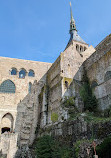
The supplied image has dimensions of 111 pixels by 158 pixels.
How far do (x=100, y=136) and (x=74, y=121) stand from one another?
10.0 feet

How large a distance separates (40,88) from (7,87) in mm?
4778

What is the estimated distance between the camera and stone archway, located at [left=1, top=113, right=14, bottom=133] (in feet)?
66.1

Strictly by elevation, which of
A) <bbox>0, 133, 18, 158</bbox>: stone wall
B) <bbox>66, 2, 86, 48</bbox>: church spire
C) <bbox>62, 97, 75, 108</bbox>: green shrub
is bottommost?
<bbox>0, 133, 18, 158</bbox>: stone wall

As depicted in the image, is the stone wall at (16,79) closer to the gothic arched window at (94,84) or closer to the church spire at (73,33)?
the gothic arched window at (94,84)

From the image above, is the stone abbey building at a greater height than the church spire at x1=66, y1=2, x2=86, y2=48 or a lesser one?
lesser

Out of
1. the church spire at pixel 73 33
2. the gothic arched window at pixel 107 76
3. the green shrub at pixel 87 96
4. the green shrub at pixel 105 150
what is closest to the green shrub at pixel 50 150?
the green shrub at pixel 105 150

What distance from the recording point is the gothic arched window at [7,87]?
72.2ft

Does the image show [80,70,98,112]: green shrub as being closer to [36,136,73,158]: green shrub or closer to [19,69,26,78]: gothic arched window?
[36,136,73,158]: green shrub

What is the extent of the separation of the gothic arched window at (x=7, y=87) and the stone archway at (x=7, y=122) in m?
3.42

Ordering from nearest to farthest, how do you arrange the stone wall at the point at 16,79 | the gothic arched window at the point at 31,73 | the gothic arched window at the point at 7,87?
the stone wall at the point at 16,79
the gothic arched window at the point at 7,87
the gothic arched window at the point at 31,73

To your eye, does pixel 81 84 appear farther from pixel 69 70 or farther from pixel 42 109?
pixel 42 109

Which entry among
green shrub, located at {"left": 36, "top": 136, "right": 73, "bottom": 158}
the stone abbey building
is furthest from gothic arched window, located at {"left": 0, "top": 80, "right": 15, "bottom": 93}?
green shrub, located at {"left": 36, "top": 136, "right": 73, "bottom": 158}

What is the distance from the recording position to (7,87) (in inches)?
878

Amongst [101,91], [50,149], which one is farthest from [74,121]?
[101,91]
